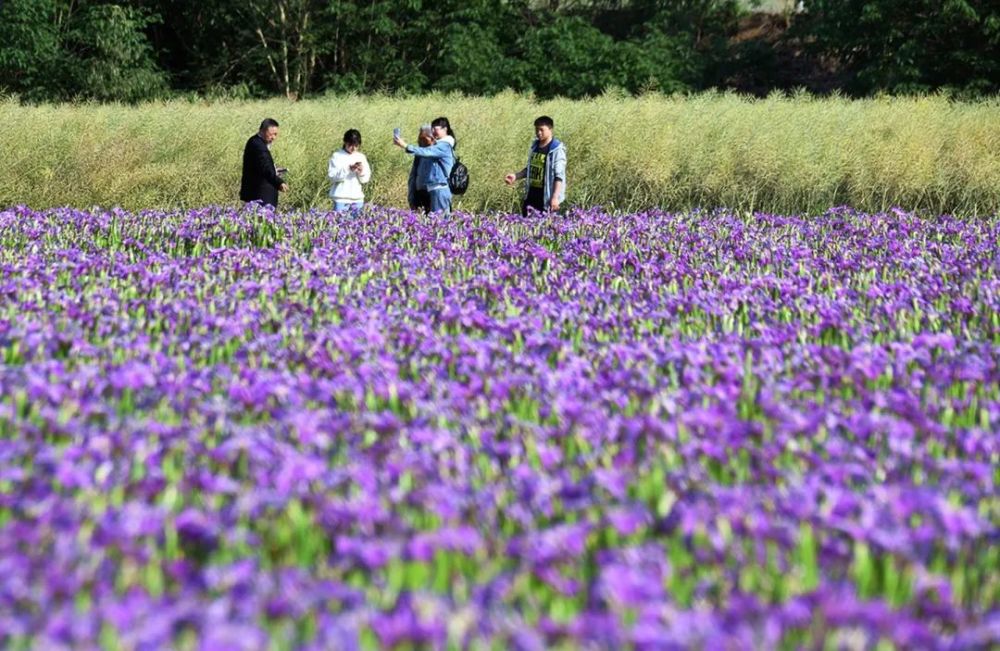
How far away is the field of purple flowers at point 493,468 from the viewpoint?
1854mm

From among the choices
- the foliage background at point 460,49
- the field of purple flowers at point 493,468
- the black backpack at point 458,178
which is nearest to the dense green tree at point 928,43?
the foliage background at point 460,49

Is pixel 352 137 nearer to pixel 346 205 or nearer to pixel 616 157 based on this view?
pixel 346 205

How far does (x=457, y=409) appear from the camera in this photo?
3.15 meters

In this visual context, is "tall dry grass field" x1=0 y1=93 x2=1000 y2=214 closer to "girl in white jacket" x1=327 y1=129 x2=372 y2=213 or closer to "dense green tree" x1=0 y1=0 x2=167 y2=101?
A: "girl in white jacket" x1=327 y1=129 x2=372 y2=213

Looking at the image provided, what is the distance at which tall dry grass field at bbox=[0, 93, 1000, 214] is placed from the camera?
12047 millimetres

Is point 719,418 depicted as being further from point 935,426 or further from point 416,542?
point 416,542

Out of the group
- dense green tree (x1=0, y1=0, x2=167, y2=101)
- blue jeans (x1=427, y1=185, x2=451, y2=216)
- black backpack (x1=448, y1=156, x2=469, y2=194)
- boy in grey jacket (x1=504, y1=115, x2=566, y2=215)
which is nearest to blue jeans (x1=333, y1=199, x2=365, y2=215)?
blue jeans (x1=427, y1=185, x2=451, y2=216)

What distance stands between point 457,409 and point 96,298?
2.30 meters

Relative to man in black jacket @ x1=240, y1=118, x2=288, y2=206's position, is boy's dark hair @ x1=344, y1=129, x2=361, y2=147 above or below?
above

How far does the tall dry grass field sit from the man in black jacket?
106 inches

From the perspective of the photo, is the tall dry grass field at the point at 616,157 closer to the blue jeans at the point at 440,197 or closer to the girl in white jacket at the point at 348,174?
the blue jeans at the point at 440,197

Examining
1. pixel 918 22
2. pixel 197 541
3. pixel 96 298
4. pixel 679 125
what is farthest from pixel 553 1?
pixel 197 541

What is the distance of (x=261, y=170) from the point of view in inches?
380

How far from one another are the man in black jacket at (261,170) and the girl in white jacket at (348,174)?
1.53ft
